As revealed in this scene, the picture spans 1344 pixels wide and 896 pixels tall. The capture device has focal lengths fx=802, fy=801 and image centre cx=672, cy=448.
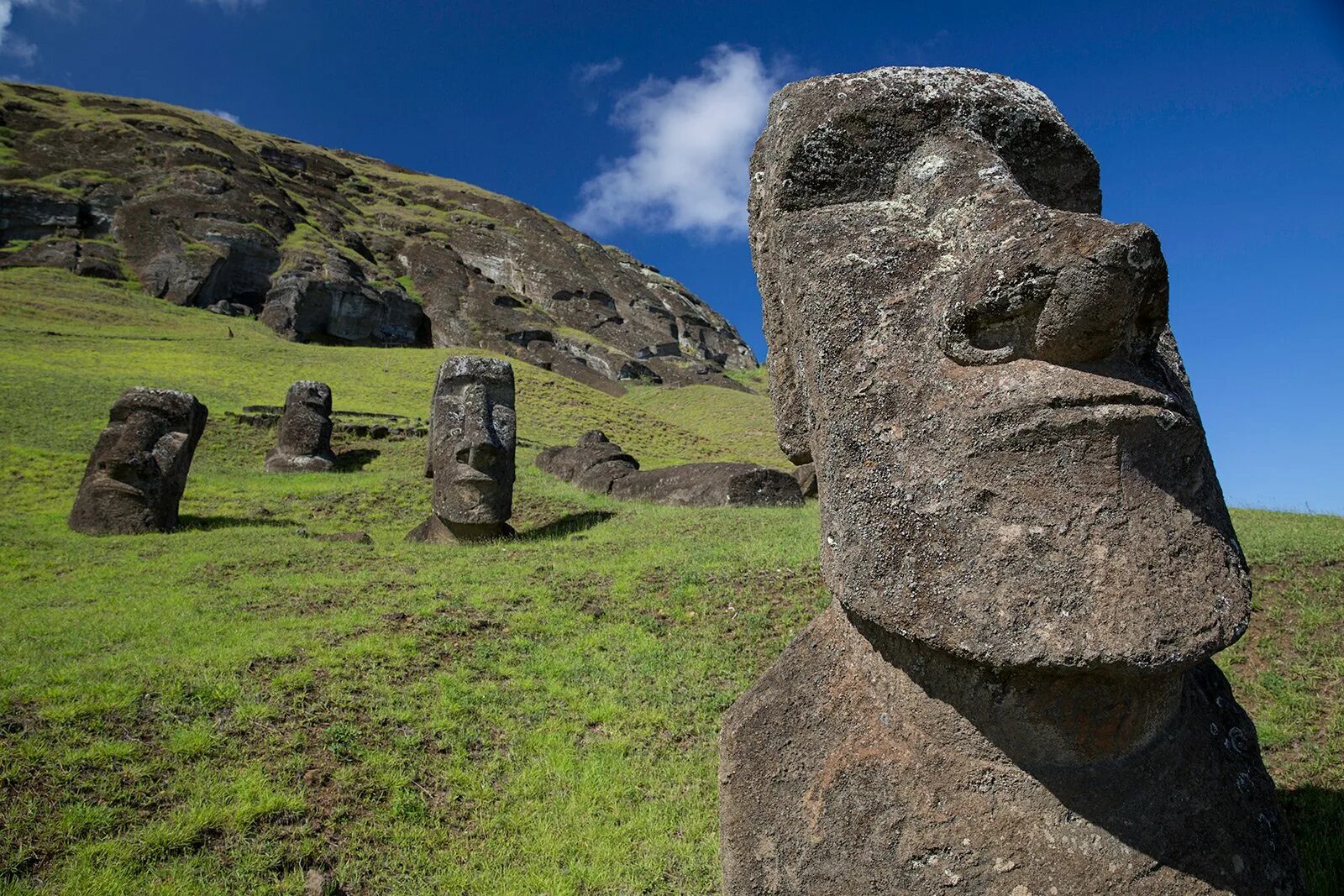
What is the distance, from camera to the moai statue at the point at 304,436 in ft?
58.4

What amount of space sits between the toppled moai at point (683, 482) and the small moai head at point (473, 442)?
149 inches

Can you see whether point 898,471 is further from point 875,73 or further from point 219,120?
point 219,120

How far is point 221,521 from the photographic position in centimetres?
1250

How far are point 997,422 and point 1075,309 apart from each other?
303 millimetres

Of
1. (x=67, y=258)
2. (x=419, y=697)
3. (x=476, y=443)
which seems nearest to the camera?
(x=419, y=697)

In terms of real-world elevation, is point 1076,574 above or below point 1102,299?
below

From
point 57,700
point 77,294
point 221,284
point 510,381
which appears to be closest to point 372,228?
point 221,284

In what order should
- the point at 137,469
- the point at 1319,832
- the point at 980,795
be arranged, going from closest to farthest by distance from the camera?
1. the point at 980,795
2. the point at 1319,832
3. the point at 137,469

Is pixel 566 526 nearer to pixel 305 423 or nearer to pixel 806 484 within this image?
pixel 806 484

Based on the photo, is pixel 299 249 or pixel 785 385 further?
pixel 299 249

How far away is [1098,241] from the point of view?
5.86 feet

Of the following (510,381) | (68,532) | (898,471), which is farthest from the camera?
(510,381)

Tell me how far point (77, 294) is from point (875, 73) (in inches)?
1763

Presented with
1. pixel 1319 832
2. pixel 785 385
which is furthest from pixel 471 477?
pixel 1319 832
